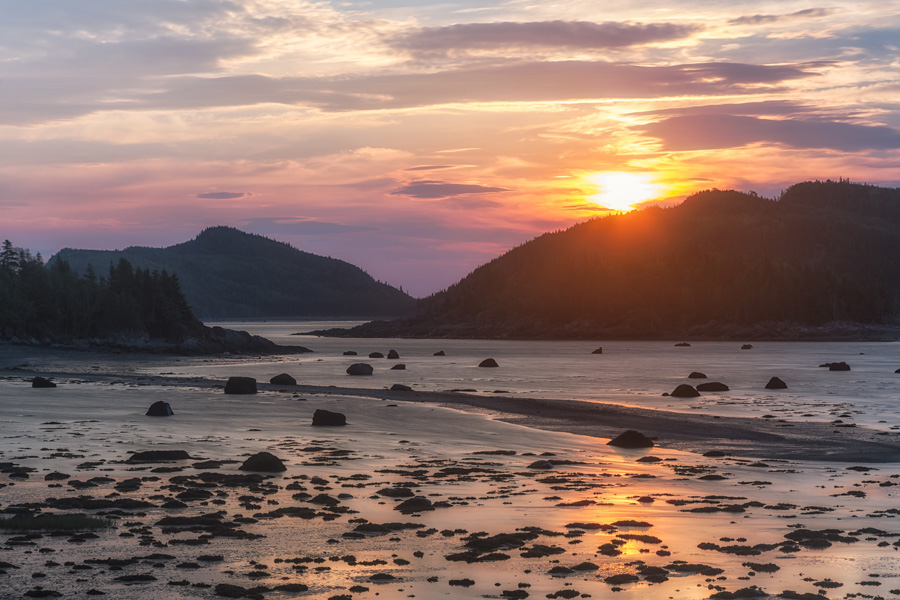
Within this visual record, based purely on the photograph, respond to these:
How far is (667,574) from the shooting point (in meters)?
18.3

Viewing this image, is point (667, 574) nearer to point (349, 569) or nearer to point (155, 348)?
point (349, 569)

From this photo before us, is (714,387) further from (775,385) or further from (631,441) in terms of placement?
(631,441)

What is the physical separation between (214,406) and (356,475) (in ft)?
101

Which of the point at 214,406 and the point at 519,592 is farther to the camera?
the point at 214,406

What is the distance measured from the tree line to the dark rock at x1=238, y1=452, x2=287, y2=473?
127 m

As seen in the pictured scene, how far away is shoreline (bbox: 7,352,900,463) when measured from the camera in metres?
40.1

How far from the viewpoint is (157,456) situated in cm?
3312

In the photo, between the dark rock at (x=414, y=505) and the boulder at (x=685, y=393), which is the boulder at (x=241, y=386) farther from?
the dark rock at (x=414, y=505)

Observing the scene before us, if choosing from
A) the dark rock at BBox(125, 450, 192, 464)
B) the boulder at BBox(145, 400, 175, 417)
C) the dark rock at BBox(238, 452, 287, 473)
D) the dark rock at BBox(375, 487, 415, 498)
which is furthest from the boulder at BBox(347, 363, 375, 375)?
the dark rock at BBox(375, 487, 415, 498)

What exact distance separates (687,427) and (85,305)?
133974mm

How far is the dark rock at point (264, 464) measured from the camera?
31016 mm

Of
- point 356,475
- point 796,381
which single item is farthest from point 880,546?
point 796,381

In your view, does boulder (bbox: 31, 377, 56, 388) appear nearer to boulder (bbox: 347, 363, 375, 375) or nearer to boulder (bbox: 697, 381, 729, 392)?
boulder (bbox: 347, 363, 375, 375)

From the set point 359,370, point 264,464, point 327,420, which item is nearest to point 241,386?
point 327,420
